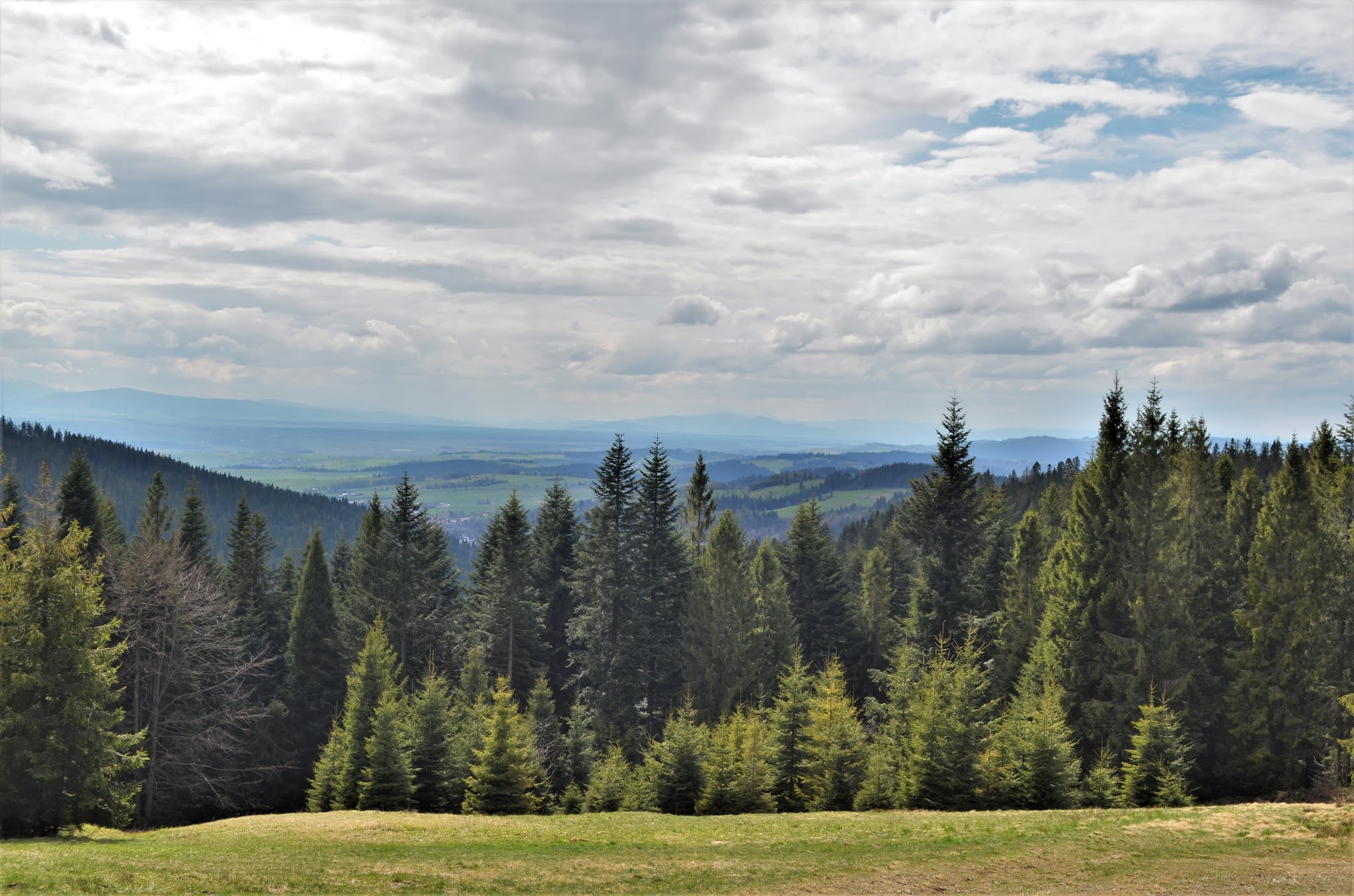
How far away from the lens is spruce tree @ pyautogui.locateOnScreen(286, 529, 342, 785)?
60.0m

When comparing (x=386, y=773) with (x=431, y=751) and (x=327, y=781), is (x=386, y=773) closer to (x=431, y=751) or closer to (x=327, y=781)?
(x=431, y=751)

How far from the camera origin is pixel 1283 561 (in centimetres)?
4434

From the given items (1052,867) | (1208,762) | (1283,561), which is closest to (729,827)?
(1052,867)

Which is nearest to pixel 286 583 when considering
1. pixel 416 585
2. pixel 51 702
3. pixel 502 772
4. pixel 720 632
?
pixel 416 585

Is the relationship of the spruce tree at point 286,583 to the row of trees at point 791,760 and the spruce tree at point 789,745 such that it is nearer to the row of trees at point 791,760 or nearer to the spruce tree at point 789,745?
the row of trees at point 791,760

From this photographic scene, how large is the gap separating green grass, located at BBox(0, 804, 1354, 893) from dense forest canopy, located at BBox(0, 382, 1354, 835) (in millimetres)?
5462

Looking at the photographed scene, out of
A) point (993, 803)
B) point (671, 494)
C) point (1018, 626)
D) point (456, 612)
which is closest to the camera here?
point (993, 803)

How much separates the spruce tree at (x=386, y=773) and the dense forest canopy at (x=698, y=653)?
0.15 meters

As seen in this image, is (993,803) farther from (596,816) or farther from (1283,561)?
(1283,561)

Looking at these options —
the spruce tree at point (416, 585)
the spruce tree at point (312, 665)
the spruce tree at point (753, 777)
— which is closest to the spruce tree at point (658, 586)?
the spruce tree at point (416, 585)

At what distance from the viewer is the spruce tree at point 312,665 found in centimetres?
5997

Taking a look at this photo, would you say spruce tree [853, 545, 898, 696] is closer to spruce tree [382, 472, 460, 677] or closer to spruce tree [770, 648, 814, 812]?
spruce tree [770, 648, 814, 812]

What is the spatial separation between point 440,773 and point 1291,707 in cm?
4178

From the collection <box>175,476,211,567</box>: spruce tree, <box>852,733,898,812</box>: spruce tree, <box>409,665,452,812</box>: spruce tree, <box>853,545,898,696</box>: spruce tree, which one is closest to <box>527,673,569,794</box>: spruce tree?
<box>409,665,452,812</box>: spruce tree
